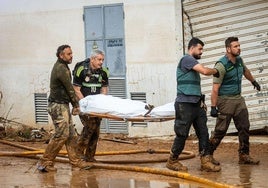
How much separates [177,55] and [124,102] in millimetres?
3295

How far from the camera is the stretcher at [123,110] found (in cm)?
983

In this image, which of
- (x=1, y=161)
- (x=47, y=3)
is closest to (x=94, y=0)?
(x=47, y=3)

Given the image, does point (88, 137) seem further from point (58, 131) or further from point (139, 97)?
point (139, 97)

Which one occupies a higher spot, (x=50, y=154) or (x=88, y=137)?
(x=88, y=137)

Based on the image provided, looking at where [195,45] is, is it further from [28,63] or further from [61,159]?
[28,63]

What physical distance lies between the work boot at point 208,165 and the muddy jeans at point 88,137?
1.87 m

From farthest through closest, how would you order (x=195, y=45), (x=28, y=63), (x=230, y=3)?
(x=28, y=63) → (x=230, y=3) → (x=195, y=45)

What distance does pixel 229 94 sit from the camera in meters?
9.97

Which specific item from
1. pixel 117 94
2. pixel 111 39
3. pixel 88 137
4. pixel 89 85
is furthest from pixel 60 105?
pixel 111 39

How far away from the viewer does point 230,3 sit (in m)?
12.7

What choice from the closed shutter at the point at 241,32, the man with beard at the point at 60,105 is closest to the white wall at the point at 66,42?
the closed shutter at the point at 241,32

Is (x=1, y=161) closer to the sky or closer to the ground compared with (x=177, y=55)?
Result: closer to the ground

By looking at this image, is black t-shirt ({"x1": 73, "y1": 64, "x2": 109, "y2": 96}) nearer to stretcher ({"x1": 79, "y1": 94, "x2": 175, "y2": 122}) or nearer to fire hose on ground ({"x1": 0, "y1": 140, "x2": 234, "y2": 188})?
stretcher ({"x1": 79, "y1": 94, "x2": 175, "y2": 122})

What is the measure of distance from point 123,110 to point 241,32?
3.80m
